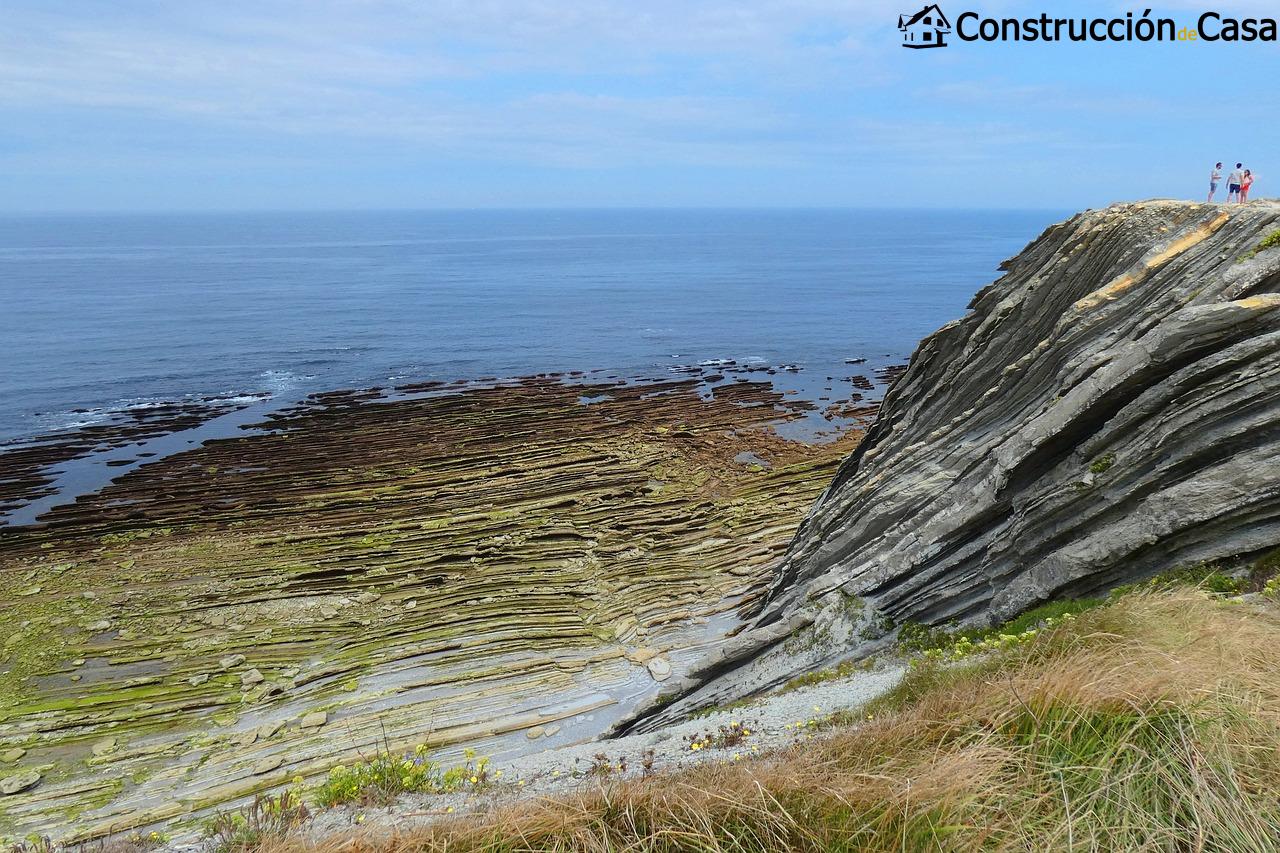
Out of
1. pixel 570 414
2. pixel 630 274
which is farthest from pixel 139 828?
pixel 630 274

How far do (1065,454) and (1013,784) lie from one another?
9.46m

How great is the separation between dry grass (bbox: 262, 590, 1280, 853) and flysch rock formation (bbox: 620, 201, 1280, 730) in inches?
165

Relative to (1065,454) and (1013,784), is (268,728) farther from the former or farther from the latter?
(1065,454)

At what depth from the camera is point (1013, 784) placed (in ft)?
20.4

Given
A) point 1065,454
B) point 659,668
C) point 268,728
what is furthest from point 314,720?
point 1065,454

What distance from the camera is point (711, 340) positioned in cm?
7681

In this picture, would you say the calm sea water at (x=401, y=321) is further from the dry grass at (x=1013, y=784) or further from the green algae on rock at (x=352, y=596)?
the dry grass at (x=1013, y=784)

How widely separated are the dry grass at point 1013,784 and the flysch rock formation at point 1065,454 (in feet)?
13.7

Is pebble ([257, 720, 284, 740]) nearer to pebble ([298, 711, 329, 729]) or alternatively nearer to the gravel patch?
pebble ([298, 711, 329, 729])

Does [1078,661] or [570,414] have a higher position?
[1078,661]

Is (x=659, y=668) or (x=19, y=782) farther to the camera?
(x=659, y=668)

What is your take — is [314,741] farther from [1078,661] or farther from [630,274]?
[630,274]

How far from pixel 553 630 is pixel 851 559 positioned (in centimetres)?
1040

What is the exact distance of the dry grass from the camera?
19.2 ft
